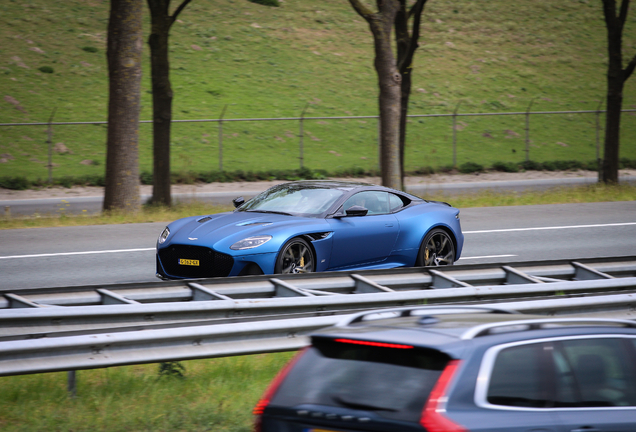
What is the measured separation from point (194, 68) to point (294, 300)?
39957 mm

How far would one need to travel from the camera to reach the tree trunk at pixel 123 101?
1633cm

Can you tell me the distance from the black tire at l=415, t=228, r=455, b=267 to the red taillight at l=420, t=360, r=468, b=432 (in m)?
7.20

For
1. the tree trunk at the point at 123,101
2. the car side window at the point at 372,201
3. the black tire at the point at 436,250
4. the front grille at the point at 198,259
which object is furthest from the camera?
the tree trunk at the point at 123,101

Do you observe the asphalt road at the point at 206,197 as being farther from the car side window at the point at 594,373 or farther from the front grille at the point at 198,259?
the car side window at the point at 594,373

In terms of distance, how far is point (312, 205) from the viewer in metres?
9.80

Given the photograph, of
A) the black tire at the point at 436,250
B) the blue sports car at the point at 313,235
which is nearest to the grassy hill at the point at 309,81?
the blue sports car at the point at 313,235

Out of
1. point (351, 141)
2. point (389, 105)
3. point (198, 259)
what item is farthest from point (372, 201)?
point (351, 141)

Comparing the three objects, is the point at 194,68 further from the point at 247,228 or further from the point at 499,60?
the point at 247,228

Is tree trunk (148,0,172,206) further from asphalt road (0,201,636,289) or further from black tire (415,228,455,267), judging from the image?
black tire (415,228,455,267)

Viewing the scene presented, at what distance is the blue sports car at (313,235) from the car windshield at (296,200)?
1 cm

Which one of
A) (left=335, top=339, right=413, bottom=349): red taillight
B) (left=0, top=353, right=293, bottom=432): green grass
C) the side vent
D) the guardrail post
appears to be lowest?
(left=0, top=353, right=293, bottom=432): green grass

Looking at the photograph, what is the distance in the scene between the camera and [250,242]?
8641 mm

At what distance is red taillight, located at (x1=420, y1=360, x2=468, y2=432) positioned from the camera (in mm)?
2859

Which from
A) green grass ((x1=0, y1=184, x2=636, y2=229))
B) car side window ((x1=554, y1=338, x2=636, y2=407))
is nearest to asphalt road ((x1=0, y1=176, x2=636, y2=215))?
green grass ((x1=0, y1=184, x2=636, y2=229))
